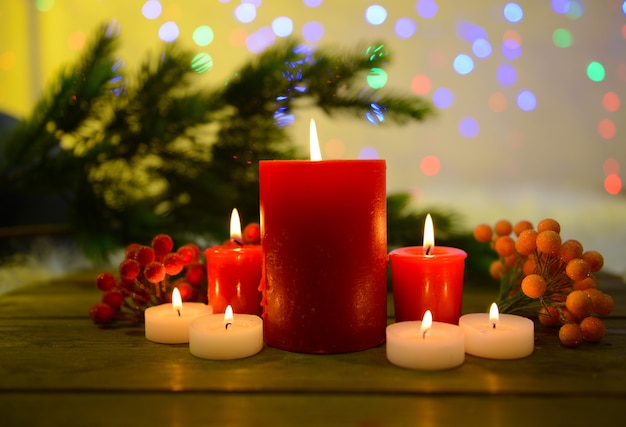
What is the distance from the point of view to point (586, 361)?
0.71 meters

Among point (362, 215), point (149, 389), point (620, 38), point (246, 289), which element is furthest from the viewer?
point (620, 38)

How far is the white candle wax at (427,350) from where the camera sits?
0.68 m

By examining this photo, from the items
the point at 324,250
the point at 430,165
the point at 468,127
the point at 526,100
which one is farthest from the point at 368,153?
the point at 324,250

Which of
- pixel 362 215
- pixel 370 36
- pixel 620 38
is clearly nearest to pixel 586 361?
pixel 362 215

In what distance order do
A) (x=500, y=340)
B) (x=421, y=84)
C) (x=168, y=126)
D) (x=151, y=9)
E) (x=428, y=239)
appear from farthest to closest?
(x=421, y=84) → (x=151, y=9) → (x=168, y=126) → (x=428, y=239) → (x=500, y=340)

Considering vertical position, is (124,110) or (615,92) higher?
(615,92)

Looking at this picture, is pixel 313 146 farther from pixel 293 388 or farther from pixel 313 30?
pixel 313 30

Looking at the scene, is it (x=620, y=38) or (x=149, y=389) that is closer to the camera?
(x=149, y=389)

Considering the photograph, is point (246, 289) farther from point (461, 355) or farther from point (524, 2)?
point (524, 2)

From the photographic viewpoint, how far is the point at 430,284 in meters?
0.79

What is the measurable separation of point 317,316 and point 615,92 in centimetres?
211

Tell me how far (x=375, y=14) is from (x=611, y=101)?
974mm

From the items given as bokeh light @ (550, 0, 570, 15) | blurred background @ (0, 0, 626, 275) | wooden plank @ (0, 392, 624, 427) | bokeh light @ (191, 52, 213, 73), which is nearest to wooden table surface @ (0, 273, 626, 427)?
wooden plank @ (0, 392, 624, 427)

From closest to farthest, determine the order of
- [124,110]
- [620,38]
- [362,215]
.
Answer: [362,215]
[124,110]
[620,38]
